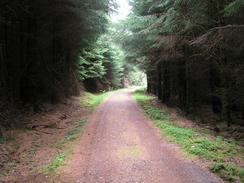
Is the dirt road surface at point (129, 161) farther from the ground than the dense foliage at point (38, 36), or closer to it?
closer to it

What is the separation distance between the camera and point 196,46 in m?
11.3

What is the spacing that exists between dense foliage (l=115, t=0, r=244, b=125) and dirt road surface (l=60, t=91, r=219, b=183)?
10.8ft

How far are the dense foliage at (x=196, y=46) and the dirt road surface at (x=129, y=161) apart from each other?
3.28 m

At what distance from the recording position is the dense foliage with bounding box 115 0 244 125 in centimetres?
967

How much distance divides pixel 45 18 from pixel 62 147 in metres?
8.30

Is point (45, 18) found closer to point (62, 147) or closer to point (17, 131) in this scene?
point (17, 131)

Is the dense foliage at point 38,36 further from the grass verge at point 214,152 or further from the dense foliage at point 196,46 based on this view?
the grass verge at point 214,152

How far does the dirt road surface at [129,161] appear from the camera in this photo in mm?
7066

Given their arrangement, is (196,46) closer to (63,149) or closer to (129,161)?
(129,161)

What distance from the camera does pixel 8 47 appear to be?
15055 mm

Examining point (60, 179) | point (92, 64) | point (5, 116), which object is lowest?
point (60, 179)

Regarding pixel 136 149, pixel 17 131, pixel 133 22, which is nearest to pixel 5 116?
pixel 17 131

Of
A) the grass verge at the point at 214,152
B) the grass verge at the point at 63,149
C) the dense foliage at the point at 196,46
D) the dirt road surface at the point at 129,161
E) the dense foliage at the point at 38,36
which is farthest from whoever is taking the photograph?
the dense foliage at the point at 38,36

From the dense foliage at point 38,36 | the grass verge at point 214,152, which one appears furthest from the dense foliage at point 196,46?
the grass verge at point 214,152
